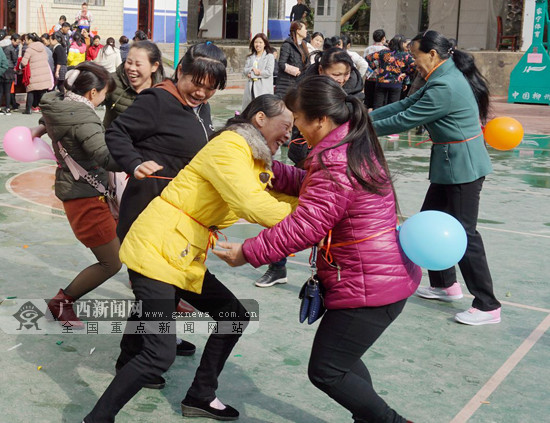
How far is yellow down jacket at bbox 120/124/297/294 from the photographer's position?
3086 mm

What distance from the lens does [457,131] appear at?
4.92m

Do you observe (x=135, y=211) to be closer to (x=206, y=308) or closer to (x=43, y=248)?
(x=206, y=308)

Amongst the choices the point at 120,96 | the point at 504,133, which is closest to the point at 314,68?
the point at 504,133

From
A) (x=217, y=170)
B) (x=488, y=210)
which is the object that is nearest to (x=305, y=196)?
(x=217, y=170)

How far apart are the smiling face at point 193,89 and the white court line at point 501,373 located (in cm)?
202

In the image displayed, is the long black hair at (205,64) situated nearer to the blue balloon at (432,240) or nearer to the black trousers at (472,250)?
the blue balloon at (432,240)

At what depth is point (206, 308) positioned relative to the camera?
356cm

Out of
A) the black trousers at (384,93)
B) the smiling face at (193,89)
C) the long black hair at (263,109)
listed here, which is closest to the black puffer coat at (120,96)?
the smiling face at (193,89)

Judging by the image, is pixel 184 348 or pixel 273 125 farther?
pixel 184 348

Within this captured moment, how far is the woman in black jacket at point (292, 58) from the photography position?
10992mm

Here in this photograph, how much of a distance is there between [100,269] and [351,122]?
2.20m

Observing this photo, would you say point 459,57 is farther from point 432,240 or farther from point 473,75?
point 432,240

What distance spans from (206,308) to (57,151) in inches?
61.5

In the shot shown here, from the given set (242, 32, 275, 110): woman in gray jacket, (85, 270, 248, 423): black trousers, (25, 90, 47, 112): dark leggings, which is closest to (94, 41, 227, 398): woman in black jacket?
(85, 270, 248, 423): black trousers
